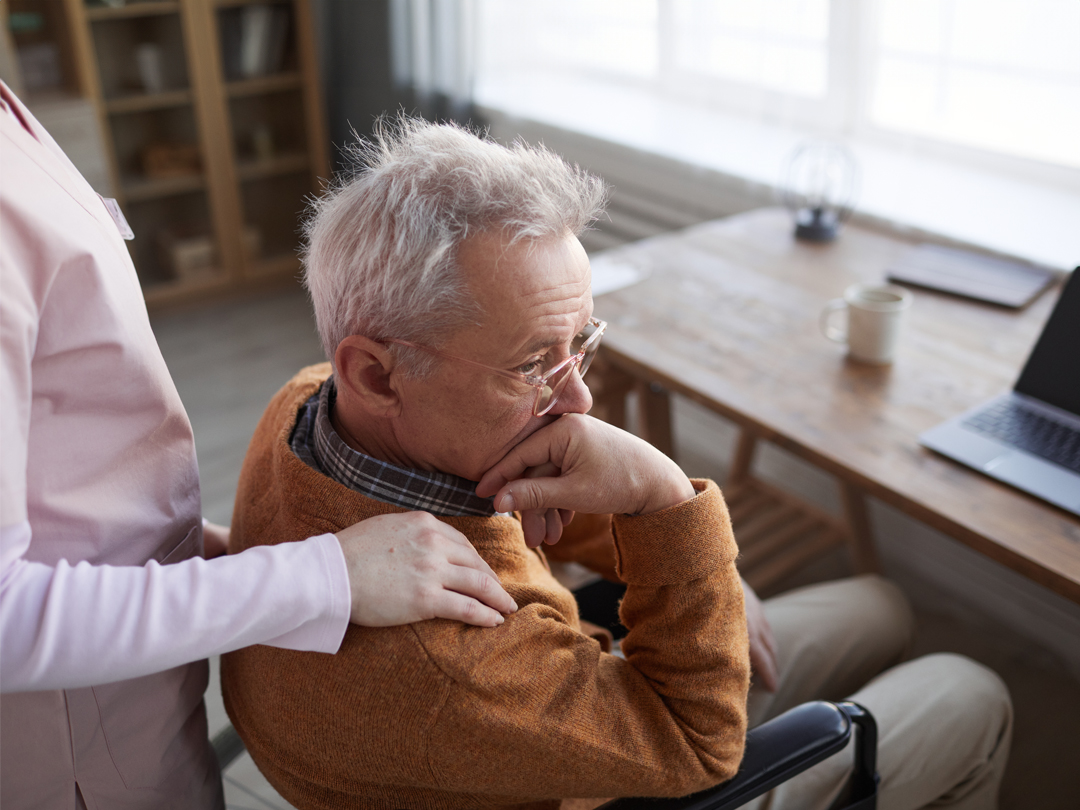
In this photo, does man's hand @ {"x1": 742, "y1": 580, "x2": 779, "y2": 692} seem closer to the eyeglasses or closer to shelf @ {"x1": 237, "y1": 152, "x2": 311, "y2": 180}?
the eyeglasses

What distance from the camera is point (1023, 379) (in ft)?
4.79

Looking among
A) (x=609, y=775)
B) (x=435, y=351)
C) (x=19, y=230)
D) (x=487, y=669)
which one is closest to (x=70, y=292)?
(x=19, y=230)

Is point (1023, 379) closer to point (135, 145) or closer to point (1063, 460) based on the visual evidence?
point (1063, 460)

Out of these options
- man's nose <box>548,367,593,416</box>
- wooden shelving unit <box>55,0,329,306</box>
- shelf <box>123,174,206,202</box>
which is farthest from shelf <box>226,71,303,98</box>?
man's nose <box>548,367,593,416</box>

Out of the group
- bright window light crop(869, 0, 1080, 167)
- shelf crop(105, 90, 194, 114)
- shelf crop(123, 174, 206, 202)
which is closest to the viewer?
bright window light crop(869, 0, 1080, 167)

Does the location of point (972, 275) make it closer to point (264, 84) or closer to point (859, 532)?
point (859, 532)

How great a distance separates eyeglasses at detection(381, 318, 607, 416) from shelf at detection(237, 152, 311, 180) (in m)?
3.41

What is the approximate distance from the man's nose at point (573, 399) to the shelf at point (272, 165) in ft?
11.3

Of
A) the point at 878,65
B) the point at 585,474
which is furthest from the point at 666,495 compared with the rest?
the point at 878,65

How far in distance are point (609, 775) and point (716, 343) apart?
101cm

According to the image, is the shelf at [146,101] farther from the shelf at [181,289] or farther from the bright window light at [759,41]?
the bright window light at [759,41]

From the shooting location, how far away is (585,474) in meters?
0.91

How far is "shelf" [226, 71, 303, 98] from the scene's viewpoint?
12.4 feet

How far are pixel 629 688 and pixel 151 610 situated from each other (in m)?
0.47
